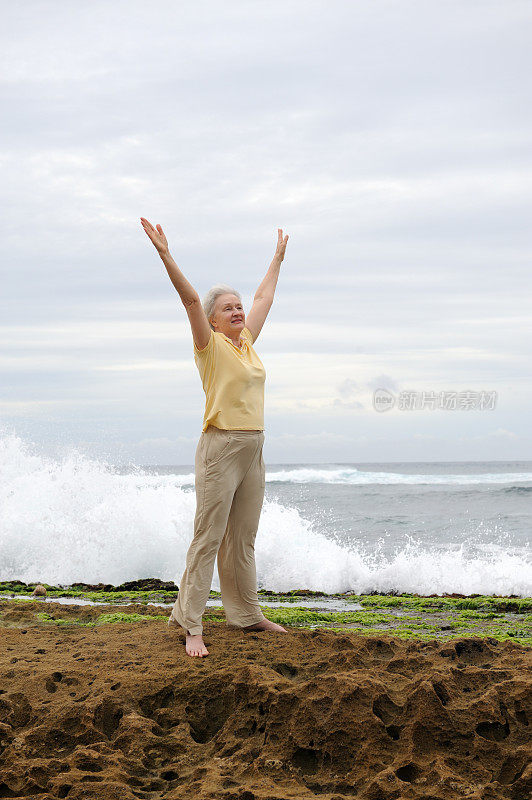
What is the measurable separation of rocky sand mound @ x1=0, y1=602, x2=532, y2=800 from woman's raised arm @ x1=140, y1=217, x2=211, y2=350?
2.19 meters

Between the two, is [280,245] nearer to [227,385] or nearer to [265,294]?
[265,294]

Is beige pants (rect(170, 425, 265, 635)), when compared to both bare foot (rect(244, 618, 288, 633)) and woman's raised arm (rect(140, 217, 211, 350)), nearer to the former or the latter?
bare foot (rect(244, 618, 288, 633))

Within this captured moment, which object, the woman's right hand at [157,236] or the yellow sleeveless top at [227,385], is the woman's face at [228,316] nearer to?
the yellow sleeveless top at [227,385]

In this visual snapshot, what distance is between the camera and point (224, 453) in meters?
5.00

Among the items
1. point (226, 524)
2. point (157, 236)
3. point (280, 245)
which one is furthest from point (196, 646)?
point (280, 245)

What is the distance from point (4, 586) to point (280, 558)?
444cm

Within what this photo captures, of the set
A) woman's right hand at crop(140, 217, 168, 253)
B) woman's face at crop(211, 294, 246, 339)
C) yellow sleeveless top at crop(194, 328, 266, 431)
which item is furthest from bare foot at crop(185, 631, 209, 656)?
woman's right hand at crop(140, 217, 168, 253)

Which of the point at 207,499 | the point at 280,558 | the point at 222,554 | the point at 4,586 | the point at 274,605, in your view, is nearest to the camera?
the point at 207,499

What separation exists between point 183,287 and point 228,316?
50 centimetres

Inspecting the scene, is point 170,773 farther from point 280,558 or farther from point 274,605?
point 280,558

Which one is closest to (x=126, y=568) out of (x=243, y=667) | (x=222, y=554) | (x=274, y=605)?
(x=274, y=605)

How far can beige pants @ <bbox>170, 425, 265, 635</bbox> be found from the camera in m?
5.00

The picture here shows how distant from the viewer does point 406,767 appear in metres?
3.12

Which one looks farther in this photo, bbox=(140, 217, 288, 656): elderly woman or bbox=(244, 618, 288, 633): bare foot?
bbox=(244, 618, 288, 633): bare foot
